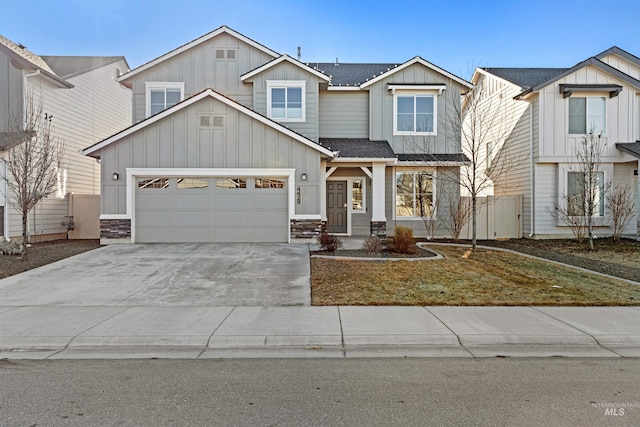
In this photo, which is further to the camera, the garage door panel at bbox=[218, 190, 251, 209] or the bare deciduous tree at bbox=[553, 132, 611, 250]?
the bare deciduous tree at bbox=[553, 132, 611, 250]

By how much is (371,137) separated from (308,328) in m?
13.2

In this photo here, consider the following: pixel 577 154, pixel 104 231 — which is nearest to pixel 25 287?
pixel 104 231

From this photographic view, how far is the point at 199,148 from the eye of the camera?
14.7 meters

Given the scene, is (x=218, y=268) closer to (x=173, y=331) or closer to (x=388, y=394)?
(x=173, y=331)

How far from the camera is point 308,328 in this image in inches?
243

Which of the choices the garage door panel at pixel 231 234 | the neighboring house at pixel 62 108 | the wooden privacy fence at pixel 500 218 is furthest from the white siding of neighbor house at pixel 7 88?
the wooden privacy fence at pixel 500 218

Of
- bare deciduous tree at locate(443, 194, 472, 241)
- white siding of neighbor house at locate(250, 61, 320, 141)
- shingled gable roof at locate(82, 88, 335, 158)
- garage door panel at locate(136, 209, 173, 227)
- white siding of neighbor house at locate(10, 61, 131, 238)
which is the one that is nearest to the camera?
shingled gable roof at locate(82, 88, 335, 158)

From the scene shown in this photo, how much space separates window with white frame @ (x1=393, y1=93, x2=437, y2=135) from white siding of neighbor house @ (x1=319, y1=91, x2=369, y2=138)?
150 cm

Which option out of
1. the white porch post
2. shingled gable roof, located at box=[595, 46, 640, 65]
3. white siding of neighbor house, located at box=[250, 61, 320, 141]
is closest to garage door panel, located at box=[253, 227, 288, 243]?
the white porch post

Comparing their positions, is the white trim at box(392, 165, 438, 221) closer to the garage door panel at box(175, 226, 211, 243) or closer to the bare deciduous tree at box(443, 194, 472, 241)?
the bare deciduous tree at box(443, 194, 472, 241)

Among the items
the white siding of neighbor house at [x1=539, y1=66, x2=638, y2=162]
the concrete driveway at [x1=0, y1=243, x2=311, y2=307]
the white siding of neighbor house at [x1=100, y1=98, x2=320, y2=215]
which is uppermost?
the white siding of neighbor house at [x1=539, y1=66, x2=638, y2=162]

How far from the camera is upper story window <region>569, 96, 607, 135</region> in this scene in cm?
1722

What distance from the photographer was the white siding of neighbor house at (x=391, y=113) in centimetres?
1797

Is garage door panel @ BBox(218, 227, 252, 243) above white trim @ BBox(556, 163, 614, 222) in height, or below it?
below
